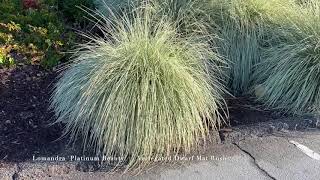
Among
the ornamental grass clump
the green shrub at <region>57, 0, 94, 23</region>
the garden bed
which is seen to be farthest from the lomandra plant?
the green shrub at <region>57, 0, 94, 23</region>

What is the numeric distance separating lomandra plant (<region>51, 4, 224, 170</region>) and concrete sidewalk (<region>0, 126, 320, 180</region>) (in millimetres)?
149

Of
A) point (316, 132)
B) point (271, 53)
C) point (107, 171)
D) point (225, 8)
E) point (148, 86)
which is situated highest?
point (225, 8)

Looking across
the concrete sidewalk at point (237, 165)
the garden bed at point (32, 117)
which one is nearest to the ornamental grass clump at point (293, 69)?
the garden bed at point (32, 117)

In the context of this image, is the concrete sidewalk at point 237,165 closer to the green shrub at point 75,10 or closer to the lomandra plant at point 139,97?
the lomandra plant at point 139,97

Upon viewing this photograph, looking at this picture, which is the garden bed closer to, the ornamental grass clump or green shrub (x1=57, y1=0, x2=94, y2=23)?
the ornamental grass clump

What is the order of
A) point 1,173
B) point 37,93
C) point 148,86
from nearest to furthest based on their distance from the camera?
1. point 1,173
2. point 148,86
3. point 37,93

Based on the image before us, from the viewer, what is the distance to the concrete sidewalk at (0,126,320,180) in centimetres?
349

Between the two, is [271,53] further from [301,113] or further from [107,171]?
[107,171]

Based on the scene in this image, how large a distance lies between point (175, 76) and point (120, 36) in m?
0.67

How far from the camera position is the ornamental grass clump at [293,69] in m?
4.40

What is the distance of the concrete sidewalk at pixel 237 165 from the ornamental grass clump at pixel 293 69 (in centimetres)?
43

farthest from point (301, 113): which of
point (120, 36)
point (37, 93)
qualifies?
point (37, 93)

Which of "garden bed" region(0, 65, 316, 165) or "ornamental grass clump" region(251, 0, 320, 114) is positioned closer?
"garden bed" region(0, 65, 316, 165)

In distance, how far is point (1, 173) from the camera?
3.41 meters
